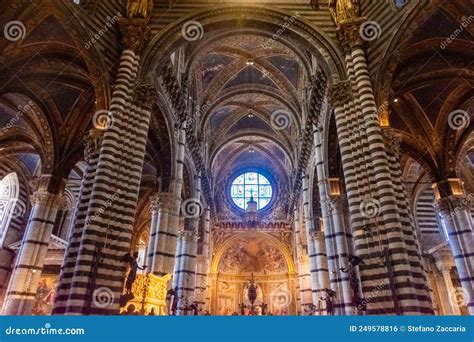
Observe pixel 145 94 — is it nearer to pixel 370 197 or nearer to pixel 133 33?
pixel 133 33

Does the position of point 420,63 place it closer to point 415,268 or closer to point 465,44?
point 465,44

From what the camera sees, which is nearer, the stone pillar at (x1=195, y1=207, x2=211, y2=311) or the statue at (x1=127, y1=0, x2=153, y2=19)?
the statue at (x1=127, y1=0, x2=153, y2=19)

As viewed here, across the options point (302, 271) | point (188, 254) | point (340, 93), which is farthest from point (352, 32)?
point (302, 271)

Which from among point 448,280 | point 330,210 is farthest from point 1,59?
point 448,280

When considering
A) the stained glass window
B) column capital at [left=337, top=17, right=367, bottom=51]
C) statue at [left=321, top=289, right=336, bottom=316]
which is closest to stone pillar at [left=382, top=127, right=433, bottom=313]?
column capital at [left=337, top=17, right=367, bottom=51]

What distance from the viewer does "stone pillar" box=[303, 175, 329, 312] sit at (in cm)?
1864

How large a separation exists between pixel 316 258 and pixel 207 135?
1284cm

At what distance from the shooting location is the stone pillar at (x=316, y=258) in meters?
18.6

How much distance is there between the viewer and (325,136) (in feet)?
51.9

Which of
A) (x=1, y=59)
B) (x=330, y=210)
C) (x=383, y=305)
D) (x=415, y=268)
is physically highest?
(x=1, y=59)

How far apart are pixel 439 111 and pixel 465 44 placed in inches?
176

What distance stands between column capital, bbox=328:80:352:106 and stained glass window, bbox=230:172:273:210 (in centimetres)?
2147

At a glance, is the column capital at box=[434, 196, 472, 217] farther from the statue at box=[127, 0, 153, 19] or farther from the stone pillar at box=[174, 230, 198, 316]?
the statue at box=[127, 0, 153, 19]

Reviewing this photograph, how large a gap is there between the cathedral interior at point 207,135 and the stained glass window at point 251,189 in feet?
22.7
